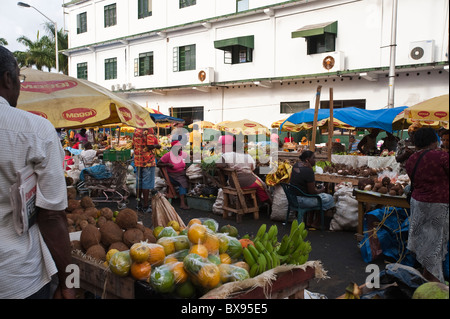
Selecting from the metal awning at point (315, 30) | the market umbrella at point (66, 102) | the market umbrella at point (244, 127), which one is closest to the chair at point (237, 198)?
the market umbrella at point (66, 102)

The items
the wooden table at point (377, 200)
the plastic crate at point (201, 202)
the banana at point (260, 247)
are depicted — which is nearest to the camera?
the banana at point (260, 247)

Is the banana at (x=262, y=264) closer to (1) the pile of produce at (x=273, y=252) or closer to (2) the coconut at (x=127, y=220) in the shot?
(1) the pile of produce at (x=273, y=252)

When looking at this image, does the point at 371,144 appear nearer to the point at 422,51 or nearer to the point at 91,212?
the point at 422,51

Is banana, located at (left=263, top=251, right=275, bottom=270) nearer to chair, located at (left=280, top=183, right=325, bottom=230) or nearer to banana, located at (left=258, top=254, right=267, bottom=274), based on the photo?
banana, located at (left=258, top=254, right=267, bottom=274)

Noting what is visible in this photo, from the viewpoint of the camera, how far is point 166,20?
2366 centimetres

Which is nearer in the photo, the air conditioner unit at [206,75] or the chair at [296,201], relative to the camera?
the chair at [296,201]

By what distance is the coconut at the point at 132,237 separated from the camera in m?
3.17

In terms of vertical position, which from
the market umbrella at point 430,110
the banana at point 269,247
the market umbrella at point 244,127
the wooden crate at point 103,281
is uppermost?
the market umbrella at point 430,110

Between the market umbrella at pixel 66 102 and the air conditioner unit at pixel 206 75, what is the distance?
696 inches

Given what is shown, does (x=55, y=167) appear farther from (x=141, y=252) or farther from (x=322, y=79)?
(x=322, y=79)

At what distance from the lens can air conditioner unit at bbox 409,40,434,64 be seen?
14562 mm

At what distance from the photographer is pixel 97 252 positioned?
115 inches

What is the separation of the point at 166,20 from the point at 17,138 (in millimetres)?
24093
